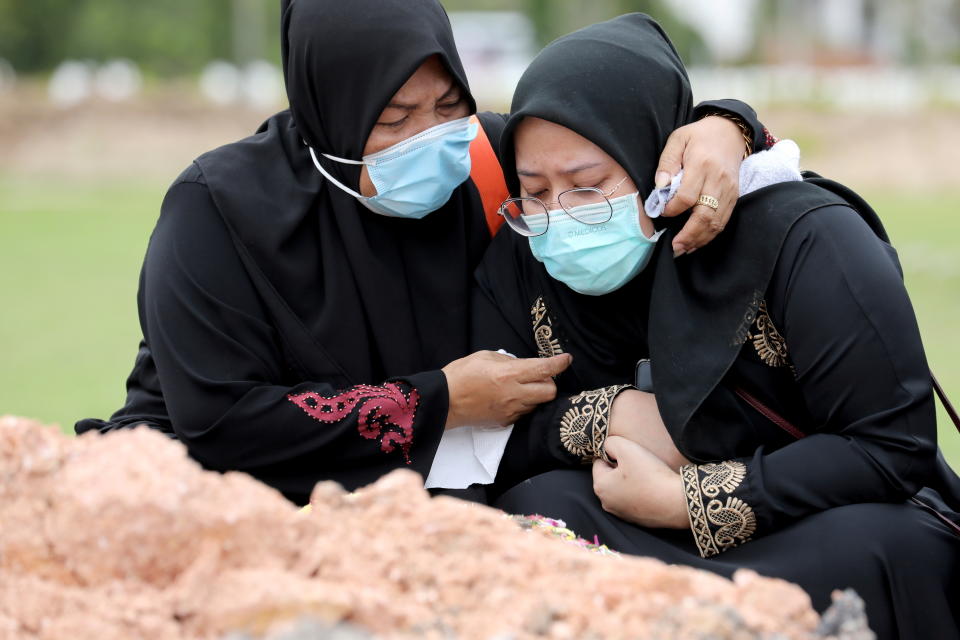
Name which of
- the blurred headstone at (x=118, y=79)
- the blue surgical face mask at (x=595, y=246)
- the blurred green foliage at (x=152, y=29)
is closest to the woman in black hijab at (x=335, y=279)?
the blue surgical face mask at (x=595, y=246)

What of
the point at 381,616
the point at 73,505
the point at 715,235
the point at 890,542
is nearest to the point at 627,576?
the point at 381,616

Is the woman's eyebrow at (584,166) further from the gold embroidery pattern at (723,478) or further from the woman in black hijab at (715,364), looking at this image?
the gold embroidery pattern at (723,478)

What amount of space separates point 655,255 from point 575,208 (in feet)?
0.78

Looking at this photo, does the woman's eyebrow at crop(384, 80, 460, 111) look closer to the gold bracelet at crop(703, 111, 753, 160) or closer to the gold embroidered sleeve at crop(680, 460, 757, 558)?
the gold bracelet at crop(703, 111, 753, 160)

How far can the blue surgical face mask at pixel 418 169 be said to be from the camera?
2686 millimetres

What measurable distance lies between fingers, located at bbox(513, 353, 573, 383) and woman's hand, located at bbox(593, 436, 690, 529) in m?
0.26

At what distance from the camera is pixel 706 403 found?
2.38m

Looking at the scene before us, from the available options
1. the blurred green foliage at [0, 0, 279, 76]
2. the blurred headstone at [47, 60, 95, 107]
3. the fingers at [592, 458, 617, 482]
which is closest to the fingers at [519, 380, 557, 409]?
the fingers at [592, 458, 617, 482]

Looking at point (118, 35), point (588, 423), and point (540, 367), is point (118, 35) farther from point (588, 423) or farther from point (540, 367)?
point (588, 423)

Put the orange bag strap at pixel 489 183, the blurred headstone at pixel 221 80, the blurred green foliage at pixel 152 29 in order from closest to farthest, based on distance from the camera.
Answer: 1. the orange bag strap at pixel 489 183
2. the blurred headstone at pixel 221 80
3. the blurred green foliage at pixel 152 29

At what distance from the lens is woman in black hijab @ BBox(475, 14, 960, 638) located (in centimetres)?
219

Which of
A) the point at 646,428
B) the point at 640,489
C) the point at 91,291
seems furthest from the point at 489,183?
the point at 91,291

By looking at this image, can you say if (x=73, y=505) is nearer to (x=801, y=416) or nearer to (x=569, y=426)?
(x=569, y=426)

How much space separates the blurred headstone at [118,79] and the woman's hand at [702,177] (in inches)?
863
